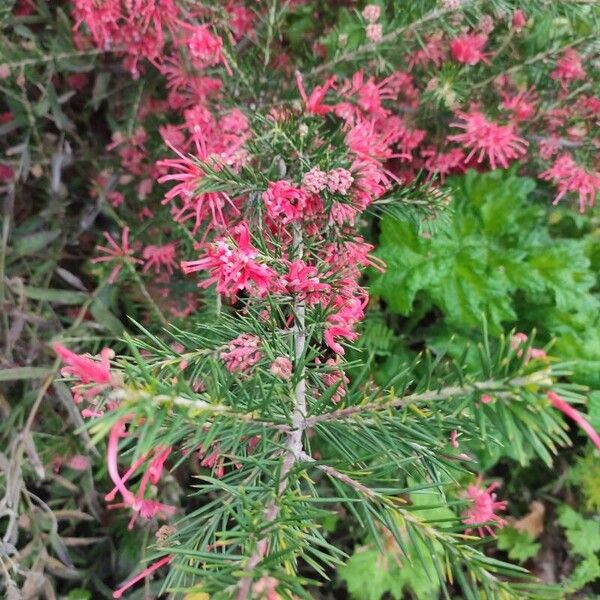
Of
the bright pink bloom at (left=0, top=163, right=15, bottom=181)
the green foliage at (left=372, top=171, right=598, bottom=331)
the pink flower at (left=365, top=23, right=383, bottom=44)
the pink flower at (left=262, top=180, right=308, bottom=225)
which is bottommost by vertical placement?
the bright pink bloom at (left=0, top=163, right=15, bottom=181)

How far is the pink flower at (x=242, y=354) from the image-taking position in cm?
46

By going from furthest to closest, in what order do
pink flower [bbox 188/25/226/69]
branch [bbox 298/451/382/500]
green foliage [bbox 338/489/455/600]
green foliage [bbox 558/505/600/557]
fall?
green foliage [bbox 558/505/600/557] < green foliage [bbox 338/489/455/600] < pink flower [bbox 188/25/226/69] < branch [bbox 298/451/382/500]

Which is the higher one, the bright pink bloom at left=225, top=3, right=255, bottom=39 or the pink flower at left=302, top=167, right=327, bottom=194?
the pink flower at left=302, top=167, right=327, bottom=194

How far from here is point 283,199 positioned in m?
0.50

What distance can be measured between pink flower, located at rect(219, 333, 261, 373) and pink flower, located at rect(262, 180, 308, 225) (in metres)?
0.10

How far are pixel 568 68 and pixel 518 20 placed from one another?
0.30 feet

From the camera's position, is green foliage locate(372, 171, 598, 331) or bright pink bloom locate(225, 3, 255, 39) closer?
bright pink bloom locate(225, 3, 255, 39)

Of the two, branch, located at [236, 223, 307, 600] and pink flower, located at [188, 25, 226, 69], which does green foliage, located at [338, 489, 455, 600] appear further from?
pink flower, located at [188, 25, 226, 69]

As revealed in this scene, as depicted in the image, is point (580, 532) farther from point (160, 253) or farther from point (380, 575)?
point (160, 253)

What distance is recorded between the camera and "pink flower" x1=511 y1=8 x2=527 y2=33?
31.8 inches

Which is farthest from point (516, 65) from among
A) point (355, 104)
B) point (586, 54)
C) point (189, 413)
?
point (189, 413)

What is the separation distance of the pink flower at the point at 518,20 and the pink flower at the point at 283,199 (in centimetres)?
50

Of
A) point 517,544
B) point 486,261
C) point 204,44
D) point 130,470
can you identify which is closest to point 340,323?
point 130,470

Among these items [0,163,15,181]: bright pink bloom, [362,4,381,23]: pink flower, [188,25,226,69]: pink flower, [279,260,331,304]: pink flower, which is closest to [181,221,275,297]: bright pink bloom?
[279,260,331,304]: pink flower
